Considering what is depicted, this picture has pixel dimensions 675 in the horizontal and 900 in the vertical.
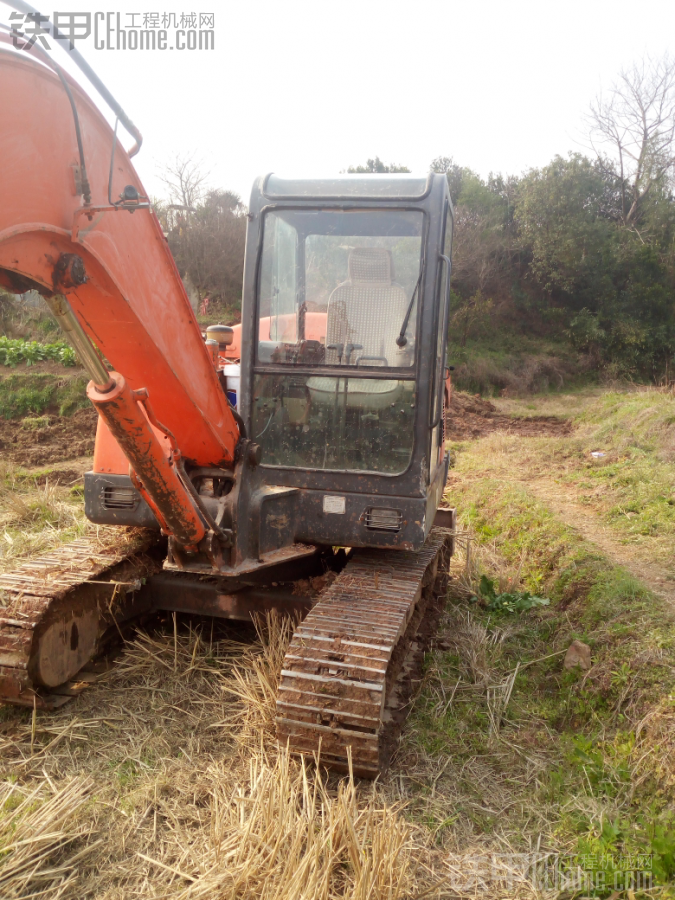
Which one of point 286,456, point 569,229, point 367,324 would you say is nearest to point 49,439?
point 286,456

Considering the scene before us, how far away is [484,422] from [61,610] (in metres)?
15.0

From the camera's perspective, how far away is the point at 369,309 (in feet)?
13.0

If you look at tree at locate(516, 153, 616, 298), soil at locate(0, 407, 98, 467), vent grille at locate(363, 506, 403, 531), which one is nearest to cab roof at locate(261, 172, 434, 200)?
vent grille at locate(363, 506, 403, 531)

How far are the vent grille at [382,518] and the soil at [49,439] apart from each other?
26.9ft

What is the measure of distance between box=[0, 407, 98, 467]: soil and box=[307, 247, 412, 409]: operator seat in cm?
804

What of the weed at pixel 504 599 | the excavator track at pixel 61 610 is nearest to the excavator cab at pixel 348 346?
the excavator track at pixel 61 610

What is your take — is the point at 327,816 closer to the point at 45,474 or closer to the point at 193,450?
the point at 193,450

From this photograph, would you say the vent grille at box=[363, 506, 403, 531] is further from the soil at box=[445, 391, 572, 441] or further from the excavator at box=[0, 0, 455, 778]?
the soil at box=[445, 391, 572, 441]

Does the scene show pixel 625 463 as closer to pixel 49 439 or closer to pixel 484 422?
pixel 484 422

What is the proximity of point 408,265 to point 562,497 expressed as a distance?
246 inches

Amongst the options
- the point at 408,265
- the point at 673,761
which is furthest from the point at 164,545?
the point at 673,761

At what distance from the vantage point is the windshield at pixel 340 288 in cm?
391

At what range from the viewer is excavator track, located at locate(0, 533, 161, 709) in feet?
10.8

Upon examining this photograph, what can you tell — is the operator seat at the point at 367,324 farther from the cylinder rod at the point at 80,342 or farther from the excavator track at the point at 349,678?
the cylinder rod at the point at 80,342
